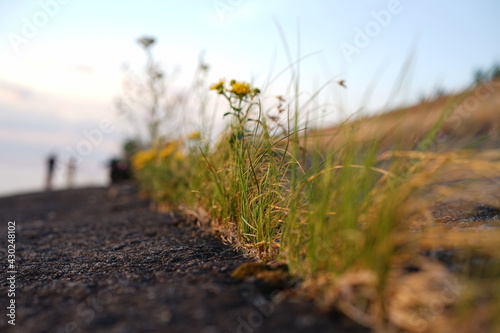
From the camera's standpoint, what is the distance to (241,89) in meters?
2.37

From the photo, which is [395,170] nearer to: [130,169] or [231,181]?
[231,181]

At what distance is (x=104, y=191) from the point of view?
24.7ft

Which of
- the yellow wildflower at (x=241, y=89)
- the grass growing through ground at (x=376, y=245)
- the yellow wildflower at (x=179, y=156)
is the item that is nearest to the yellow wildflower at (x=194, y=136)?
the yellow wildflower at (x=179, y=156)

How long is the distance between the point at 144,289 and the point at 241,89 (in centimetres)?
114

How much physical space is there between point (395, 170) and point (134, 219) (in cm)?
294

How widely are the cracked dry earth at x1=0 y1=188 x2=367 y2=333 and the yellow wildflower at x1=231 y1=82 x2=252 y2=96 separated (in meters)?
0.82

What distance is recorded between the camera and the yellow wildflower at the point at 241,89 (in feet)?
7.77

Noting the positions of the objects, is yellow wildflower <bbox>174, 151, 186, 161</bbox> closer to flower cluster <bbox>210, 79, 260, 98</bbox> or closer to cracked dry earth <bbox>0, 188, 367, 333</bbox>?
cracked dry earth <bbox>0, 188, 367, 333</bbox>

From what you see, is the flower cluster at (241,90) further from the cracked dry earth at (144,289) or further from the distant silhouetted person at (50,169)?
the distant silhouetted person at (50,169)

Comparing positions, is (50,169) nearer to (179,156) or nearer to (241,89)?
(179,156)

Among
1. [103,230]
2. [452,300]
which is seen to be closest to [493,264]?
[452,300]

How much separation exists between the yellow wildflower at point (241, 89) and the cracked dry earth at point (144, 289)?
0.82 meters

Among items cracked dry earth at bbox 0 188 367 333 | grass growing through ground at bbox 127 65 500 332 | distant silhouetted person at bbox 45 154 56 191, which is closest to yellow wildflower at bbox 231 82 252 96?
grass growing through ground at bbox 127 65 500 332

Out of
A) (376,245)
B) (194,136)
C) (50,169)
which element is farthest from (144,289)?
(50,169)
